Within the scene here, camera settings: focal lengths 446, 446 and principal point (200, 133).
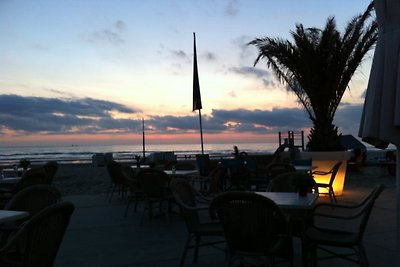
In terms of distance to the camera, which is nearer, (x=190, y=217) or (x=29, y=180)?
(x=190, y=217)

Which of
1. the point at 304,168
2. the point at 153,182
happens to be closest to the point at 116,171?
the point at 153,182

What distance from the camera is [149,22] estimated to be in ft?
37.0

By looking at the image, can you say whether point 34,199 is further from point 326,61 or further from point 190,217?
point 326,61

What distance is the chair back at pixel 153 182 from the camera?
664 centimetres

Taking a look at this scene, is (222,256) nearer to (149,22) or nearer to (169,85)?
(149,22)

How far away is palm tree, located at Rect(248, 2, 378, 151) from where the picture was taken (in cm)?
1085

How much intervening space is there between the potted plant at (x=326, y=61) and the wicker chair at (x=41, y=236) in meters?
8.69

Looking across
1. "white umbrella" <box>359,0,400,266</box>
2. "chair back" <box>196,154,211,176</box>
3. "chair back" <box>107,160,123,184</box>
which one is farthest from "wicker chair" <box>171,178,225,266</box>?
"chair back" <box>196,154,211,176</box>

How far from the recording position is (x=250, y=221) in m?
3.21

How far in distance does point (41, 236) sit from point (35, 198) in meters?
1.42

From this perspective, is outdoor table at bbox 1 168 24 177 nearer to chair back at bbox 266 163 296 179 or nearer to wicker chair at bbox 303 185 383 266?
chair back at bbox 266 163 296 179

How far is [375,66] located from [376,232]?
11.5ft

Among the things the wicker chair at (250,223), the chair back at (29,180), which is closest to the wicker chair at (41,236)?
the wicker chair at (250,223)

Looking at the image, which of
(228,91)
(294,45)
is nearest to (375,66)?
(294,45)
